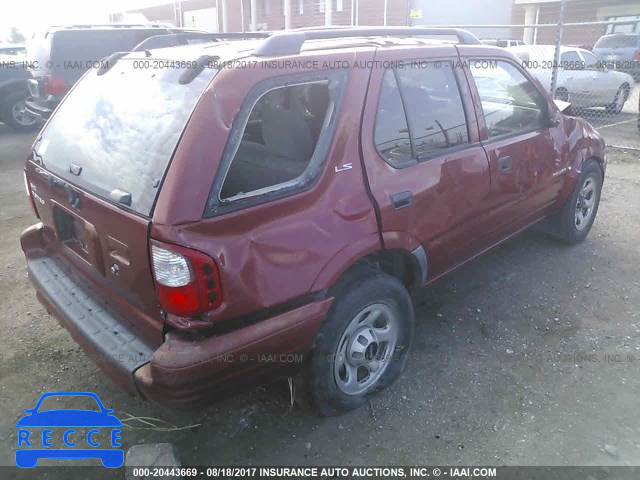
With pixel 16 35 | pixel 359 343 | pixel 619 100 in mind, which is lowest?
pixel 359 343

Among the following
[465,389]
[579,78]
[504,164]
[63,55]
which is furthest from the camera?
[579,78]

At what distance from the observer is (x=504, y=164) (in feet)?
11.1

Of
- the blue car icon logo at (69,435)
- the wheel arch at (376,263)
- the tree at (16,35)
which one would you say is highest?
the tree at (16,35)

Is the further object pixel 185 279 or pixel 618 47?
pixel 618 47

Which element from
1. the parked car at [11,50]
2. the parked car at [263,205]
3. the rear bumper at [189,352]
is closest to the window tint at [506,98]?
the parked car at [263,205]

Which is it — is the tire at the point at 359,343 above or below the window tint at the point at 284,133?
below

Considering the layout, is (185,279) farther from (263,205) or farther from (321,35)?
(321,35)

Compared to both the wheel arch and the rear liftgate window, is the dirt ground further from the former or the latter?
the rear liftgate window

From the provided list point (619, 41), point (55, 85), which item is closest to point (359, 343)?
point (55, 85)

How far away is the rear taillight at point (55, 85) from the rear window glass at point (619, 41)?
15.6m

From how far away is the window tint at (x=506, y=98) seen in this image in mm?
3365

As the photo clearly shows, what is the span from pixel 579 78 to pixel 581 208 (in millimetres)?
7528

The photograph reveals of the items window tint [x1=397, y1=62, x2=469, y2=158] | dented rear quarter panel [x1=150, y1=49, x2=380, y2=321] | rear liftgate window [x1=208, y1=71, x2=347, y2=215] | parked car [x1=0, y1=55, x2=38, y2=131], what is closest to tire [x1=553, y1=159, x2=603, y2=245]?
window tint [x1=397, y1=62, x2=469, y2=158]

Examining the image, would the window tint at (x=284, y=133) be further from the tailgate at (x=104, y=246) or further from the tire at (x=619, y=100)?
the tire at (x=619, y=100)
